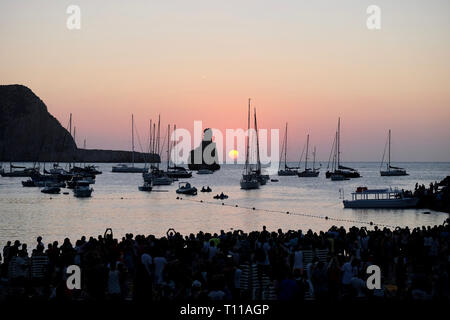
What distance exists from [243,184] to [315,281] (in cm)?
9905

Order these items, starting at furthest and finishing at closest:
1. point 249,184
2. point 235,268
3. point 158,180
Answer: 1. point 158,180
2. point 249,184
3. point 235,268

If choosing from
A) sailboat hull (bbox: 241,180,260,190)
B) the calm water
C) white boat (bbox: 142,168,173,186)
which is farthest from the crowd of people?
white boat (bbox: 142,168,173,186)

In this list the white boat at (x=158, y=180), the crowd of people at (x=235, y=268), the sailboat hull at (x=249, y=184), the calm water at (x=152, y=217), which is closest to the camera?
the crowd of people at (x=235, y=268)

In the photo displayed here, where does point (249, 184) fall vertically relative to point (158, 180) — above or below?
above

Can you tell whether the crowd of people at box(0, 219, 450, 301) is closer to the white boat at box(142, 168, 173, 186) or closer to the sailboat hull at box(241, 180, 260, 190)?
the sailboat hull at box(241, 180, 260, 190)

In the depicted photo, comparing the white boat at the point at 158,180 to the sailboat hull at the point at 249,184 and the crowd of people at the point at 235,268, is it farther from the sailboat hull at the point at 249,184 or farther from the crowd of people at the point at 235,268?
the crowd of people at the point at 235,268

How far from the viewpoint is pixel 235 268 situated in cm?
1523

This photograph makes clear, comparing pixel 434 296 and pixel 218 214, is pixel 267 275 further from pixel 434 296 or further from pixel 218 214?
pixel 218 214

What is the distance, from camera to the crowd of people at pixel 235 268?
13.6m

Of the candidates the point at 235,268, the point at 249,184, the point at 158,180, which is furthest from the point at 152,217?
the point at 158,180

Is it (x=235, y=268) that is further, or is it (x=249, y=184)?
(x=249, y=184)

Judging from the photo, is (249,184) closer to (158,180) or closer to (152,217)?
(158,180)

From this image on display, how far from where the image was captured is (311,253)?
62.0 feet

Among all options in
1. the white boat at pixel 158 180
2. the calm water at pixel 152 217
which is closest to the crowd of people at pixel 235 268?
the calm water at pixel 152 217
